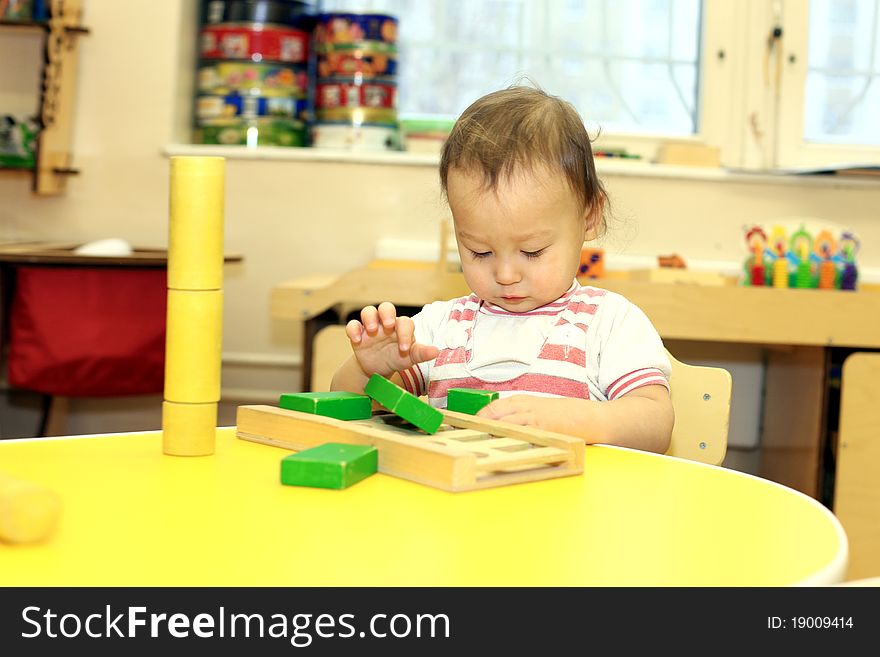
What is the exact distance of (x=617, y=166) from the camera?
2246 mm

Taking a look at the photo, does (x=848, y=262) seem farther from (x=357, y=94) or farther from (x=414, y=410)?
(x=414, y=410)

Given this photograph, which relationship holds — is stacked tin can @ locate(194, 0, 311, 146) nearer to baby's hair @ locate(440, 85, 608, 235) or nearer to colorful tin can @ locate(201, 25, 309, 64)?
colorful tin can @ locate(201, 25, 309, 64)

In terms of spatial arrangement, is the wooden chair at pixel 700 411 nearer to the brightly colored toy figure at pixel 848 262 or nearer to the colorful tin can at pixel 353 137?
the brightly colored toy figure at pixel 848 262

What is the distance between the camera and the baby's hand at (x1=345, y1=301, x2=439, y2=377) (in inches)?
34.3

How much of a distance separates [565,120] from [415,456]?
19.2 inches

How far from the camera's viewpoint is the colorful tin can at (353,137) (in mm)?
2318

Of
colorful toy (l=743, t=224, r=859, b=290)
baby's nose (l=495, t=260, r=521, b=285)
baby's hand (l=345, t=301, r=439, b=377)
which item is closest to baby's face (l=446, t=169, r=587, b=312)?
baby's nose (l=495, t=260, r=521, b=285)

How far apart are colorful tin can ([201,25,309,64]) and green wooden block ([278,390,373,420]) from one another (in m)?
1.66

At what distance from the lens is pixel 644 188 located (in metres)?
2.26

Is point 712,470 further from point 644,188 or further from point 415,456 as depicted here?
point 644,188

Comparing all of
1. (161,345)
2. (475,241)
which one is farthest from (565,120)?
(161,345)

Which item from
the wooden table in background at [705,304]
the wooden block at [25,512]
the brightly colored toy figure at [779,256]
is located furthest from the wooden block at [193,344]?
the brightly colored toy figure at [779,256]

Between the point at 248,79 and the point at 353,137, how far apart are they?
27 centimetres

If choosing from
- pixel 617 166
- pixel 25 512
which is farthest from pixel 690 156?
pixel 25 512
